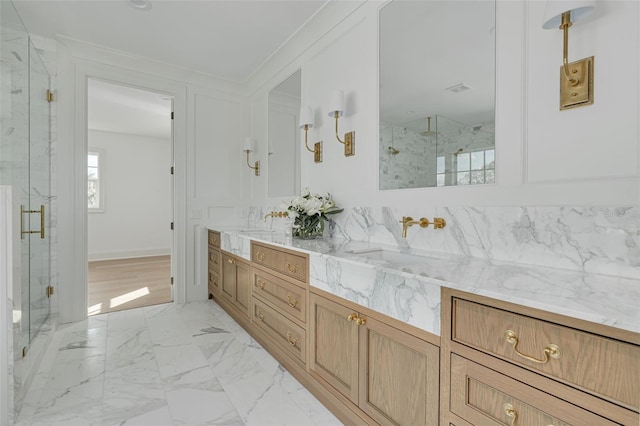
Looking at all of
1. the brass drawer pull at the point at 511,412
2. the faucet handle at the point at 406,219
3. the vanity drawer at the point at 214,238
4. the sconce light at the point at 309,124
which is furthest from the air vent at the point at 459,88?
the vanity drawer at the point at 214,238

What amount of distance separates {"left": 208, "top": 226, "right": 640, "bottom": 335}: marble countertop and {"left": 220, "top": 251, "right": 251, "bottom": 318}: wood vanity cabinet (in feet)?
3.18

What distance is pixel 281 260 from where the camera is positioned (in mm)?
2062

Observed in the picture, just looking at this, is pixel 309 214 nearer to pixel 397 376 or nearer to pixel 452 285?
pixel 397 376

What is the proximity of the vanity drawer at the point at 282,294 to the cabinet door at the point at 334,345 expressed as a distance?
10cm

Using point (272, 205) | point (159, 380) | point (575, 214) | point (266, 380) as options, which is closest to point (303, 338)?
point (266, 380)

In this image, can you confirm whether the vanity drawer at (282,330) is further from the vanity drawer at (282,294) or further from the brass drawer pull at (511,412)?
the brass drawer pull at (511,412)

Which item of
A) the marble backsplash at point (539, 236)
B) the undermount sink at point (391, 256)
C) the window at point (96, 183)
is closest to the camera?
the marble backsplash at point (539, 236)

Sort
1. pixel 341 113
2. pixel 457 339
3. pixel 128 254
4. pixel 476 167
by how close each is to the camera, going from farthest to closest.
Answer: pixel 128 254, pixel 341 113, pixel 476 167, pixel 457 339

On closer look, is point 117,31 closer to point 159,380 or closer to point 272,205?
point 272,205

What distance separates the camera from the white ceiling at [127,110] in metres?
4.08

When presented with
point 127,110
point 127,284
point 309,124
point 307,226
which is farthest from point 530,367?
point 127,110

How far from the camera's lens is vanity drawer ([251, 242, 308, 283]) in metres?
1.85

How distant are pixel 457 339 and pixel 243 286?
1974 mm

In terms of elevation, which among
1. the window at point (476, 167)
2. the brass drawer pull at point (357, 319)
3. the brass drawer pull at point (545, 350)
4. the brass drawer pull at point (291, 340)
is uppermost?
the window at point (476, 167)
